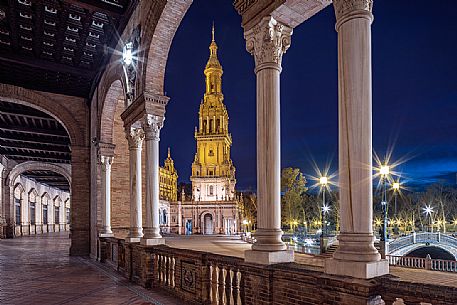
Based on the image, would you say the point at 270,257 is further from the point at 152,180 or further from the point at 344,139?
the point at 152,180

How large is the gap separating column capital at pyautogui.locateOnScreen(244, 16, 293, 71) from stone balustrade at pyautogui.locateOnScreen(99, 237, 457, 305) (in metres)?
3.05

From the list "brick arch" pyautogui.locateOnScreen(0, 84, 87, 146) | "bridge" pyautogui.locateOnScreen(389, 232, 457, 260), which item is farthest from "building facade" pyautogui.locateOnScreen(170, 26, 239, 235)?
"brick arch" pyautogui.locateOnScreen(0, 84, 87, 146)

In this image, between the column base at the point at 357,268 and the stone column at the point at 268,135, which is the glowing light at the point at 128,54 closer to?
the stone column at the point at 268,135

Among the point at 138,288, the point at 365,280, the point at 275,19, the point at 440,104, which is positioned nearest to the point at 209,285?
the point at 138,288

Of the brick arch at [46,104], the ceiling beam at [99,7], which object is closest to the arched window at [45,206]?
the brick arch at [46,104]

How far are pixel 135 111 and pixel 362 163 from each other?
27.2ft

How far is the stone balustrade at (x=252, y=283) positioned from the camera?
4.21 meters

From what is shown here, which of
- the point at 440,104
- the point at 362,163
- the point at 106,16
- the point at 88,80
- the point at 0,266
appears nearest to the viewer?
the point at 362,163

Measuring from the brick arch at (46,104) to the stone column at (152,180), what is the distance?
960 centimetres

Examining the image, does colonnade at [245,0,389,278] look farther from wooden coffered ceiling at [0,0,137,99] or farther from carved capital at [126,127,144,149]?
wooden coffered ceiling at [0,0,137,99]

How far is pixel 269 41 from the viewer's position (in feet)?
21.0

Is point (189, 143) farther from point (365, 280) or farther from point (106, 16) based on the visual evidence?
point (365, 280)

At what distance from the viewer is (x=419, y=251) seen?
4728 centimetres

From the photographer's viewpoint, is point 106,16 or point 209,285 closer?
point 209,285
